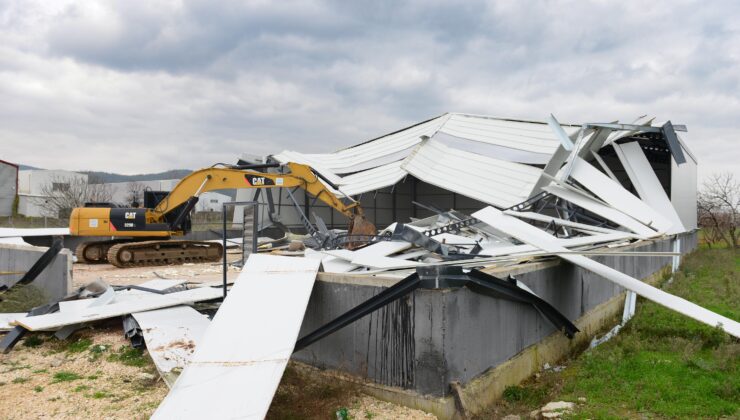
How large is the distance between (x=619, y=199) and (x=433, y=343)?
9527 millimetres

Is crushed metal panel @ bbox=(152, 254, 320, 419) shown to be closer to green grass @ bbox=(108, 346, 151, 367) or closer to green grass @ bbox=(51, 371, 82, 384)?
green grass @ bbox=(108, 346, 151, 367)

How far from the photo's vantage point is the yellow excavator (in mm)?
16328

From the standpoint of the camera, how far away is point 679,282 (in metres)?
13.0

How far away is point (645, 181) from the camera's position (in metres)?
18.1

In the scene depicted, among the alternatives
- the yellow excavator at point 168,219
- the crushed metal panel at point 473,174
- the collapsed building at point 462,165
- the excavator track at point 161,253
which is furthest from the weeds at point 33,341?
the crushed metal panel at point 473,174

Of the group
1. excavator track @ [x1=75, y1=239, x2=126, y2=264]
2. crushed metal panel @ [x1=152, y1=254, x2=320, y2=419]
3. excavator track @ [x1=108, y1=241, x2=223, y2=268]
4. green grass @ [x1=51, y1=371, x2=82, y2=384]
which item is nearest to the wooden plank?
green grass @ [x1=51, y1=371, x2=82, y2=384]

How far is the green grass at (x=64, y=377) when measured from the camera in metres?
5.95

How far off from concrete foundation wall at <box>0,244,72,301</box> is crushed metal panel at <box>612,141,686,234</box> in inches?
617

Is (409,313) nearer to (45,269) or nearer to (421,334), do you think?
(421,334)

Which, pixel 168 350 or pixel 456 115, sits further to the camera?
pixel 456 115

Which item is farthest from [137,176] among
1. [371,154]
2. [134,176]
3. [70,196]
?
[371,154]

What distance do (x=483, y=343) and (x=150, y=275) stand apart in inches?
452

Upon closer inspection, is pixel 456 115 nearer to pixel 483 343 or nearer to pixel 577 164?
pixel 577 164

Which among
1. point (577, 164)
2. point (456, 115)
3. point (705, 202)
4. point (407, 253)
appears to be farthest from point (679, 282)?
point (705, 202)
